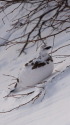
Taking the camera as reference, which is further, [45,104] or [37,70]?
[37,70]

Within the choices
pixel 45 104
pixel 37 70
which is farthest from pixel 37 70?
pixel 45 104

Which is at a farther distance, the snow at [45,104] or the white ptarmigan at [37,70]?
the white ptarmigan at [37,70]

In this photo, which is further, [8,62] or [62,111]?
[8,62]

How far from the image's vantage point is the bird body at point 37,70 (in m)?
2.18

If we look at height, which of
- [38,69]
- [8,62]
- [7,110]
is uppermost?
[38,69]

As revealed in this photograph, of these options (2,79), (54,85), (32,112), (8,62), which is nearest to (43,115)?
(32,112)

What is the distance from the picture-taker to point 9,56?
3.40 metres

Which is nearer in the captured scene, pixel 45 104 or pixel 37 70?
pixel 45 104

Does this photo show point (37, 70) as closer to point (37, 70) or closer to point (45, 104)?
point (37, 70)

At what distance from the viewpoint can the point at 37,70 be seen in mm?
2178

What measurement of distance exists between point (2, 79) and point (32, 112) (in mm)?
1162

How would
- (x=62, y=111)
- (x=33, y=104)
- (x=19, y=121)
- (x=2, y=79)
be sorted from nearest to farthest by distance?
(x=62, y=111) → (x=19, y=121) → (x=33, y=104) → (x=2, y=79)

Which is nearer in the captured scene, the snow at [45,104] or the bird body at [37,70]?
the snow at [45,104]

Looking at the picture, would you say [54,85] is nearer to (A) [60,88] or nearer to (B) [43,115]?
(A) [60,88]
